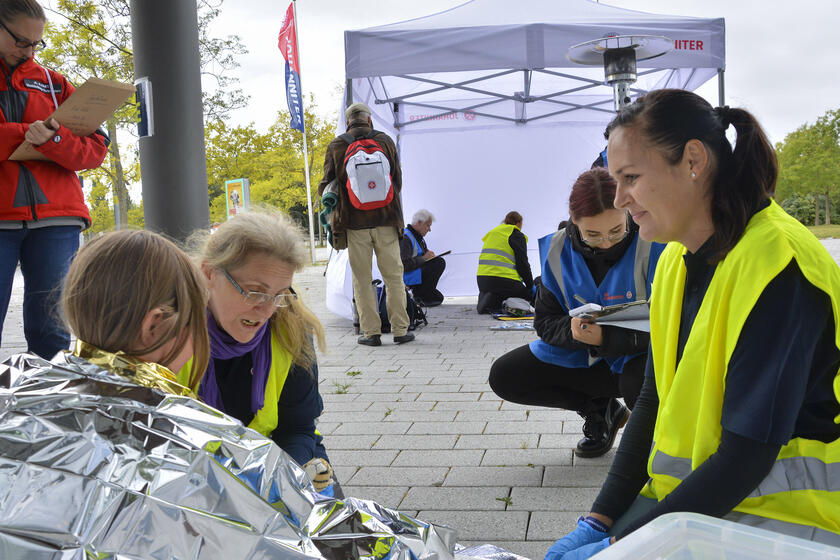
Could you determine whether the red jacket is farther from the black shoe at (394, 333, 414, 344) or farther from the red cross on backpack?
the black shoe at (394, 333, 414, 344)

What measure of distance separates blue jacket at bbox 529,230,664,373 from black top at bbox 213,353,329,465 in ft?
4.14

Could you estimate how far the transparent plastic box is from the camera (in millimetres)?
912

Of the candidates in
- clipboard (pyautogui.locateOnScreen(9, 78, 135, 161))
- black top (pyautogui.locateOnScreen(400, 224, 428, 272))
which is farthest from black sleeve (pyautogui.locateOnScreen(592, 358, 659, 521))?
black top (pyautogui.locateOnScreen(400, 224, 428, 272))

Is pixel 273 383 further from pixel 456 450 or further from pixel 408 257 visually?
pixel 408 257

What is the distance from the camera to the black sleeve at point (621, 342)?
2.98 meters

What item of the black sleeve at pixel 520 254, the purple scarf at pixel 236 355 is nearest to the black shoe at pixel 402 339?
the black sleeve at pixel 520 254

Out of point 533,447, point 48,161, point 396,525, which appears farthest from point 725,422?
point 48,161

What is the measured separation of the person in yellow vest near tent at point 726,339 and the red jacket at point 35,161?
234cm

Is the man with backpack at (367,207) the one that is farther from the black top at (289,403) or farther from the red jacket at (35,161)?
the black top at (289,403)

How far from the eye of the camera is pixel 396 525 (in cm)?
138

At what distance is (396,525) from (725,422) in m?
0.70

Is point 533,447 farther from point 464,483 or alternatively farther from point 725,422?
point 725,422

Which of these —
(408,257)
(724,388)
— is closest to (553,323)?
(724,388)

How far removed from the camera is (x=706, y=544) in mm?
990
